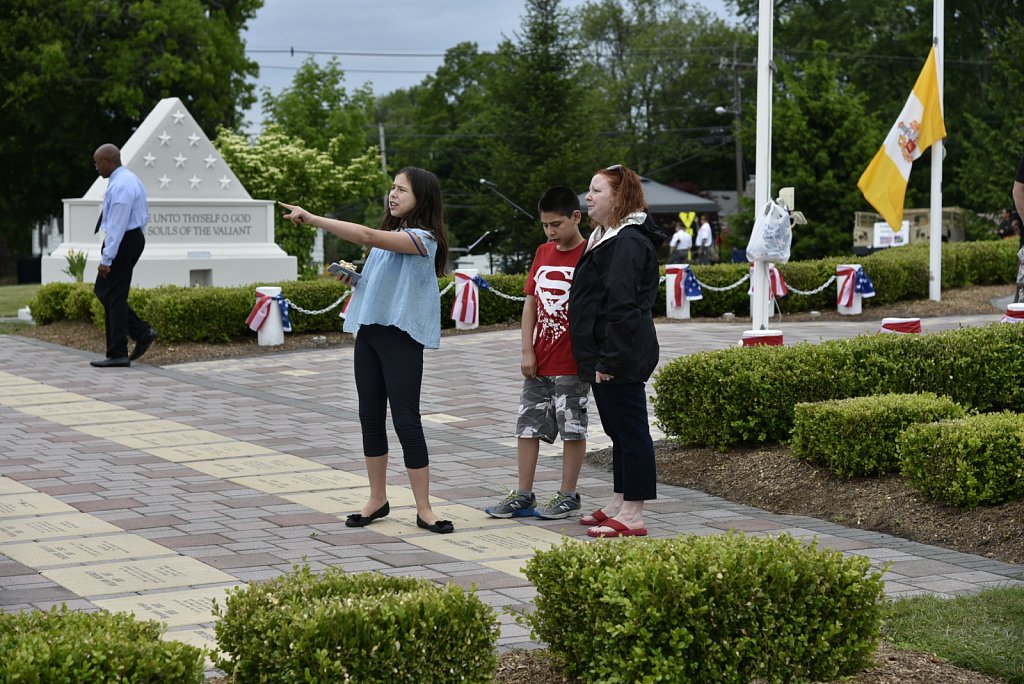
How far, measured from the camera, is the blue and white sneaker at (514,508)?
6.58m

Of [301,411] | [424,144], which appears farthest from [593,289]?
[424,144]

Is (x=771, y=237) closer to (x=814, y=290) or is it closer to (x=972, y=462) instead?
(x=814, y=290)

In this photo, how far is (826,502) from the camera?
675 cm

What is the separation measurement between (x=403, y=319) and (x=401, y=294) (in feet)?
0.43

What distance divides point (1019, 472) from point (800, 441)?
1287mm

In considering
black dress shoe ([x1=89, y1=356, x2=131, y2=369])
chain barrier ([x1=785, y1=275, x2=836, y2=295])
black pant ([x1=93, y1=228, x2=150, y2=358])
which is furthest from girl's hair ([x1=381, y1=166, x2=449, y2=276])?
chain barrier ([x1=785, y1=275, x2=836, y2=295])

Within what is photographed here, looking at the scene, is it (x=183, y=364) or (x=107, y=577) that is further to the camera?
(x=183, y=364)

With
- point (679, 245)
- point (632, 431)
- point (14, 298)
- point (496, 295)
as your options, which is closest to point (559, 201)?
point (632, 431)

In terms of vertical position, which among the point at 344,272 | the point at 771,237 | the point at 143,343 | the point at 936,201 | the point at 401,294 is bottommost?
the point at 143,343

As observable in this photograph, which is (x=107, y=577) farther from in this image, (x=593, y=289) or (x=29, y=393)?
(x=29, y=393)

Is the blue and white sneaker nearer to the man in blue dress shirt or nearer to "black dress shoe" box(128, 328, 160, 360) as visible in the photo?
the man in blue dress shirt

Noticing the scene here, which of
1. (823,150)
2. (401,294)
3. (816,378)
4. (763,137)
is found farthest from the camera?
(823,150)

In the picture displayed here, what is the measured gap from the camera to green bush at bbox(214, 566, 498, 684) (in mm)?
3324

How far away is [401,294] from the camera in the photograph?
6.15 m
